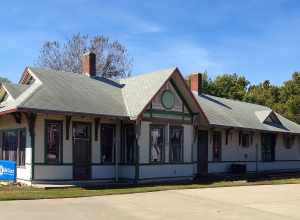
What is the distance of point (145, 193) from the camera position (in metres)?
19.6

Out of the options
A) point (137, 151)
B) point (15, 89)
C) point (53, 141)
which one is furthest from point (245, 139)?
point (15, 89)

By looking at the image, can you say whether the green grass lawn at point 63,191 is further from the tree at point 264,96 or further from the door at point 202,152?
the tree at point 264,96

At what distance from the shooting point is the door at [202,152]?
29578 mm

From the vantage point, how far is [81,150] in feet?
74.5

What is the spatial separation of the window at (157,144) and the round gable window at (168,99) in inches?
42.8

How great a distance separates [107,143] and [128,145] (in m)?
1.06

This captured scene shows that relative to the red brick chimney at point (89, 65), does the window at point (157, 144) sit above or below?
below

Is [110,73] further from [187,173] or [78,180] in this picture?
[78,180]

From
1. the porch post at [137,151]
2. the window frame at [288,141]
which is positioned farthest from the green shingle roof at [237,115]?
the porch post at [137,151]

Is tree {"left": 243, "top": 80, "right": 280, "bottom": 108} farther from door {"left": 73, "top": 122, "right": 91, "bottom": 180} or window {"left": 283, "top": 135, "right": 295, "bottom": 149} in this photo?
door {"left": 73, "top": 122, "right": 91, "bottom": 180}

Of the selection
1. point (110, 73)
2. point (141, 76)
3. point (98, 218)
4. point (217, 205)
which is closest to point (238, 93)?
point (110, 73)

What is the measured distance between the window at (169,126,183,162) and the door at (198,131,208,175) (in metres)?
3.63

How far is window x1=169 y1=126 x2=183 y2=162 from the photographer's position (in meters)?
25.7

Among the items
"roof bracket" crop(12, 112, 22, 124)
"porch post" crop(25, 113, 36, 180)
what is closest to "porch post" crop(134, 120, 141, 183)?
"porch post" crop(25, 113, 36, 180)
